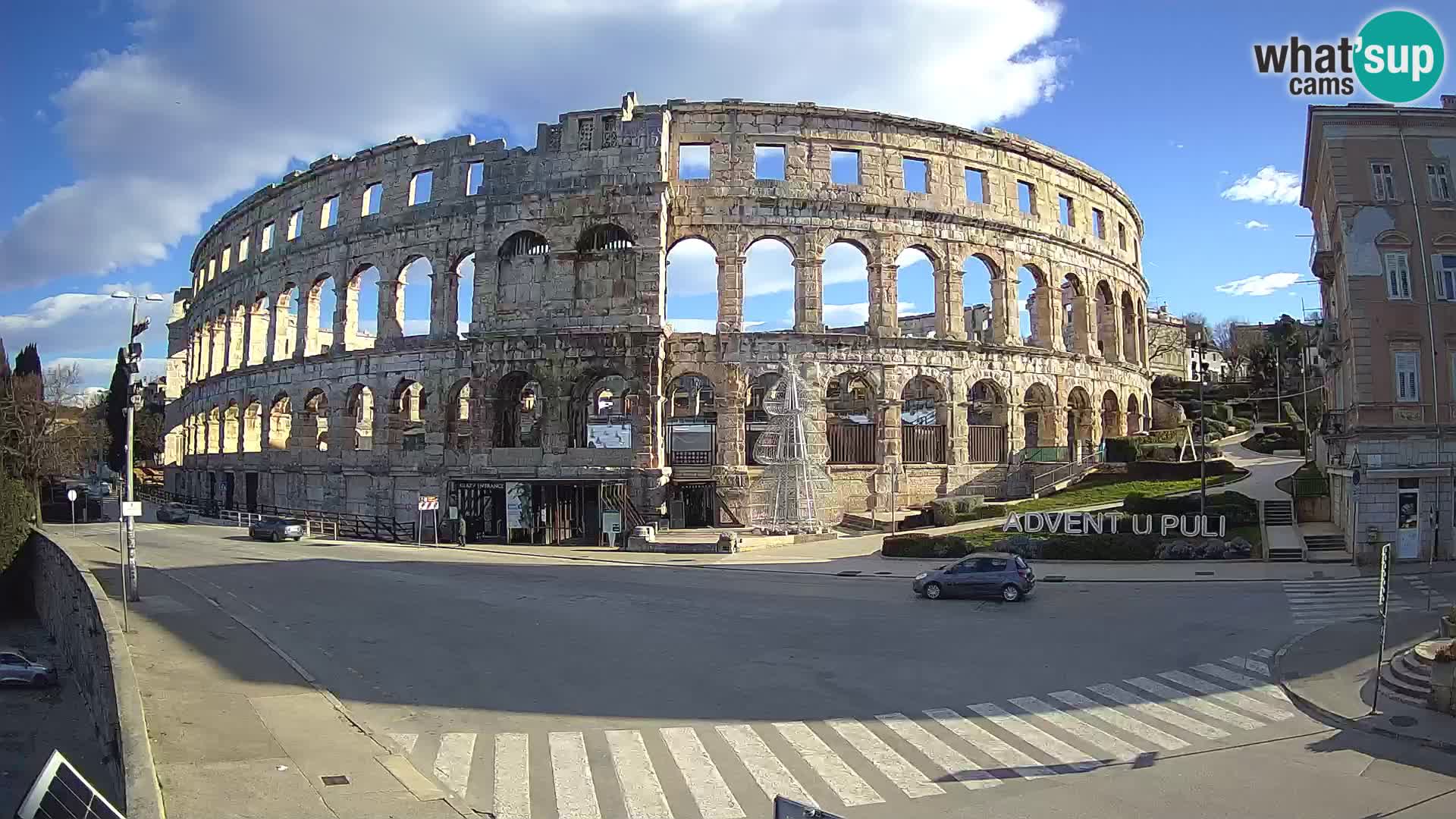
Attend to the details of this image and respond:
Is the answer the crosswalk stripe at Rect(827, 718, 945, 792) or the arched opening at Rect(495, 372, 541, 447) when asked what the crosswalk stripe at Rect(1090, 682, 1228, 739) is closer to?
the crosswalk stripe at Rect(827, 718, 945, 792)

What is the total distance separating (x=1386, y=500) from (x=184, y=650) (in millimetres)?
32623

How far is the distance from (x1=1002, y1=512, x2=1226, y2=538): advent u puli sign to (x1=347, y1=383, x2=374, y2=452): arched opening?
32.4m

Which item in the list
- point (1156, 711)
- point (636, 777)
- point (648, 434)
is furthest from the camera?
point (648, 434)

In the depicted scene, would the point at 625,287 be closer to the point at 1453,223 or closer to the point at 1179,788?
the point at 1453,223

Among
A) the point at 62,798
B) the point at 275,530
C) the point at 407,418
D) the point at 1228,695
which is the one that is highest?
the point at 407,418

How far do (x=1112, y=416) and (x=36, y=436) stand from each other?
67516mm

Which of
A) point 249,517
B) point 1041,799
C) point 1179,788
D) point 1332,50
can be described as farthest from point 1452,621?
point 249,517

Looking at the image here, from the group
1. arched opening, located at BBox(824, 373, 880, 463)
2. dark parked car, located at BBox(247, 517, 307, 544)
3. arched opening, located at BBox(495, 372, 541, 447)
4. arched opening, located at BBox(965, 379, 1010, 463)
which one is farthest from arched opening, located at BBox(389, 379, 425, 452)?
arched opening, located at BBox(965, 379, 1010, 463)

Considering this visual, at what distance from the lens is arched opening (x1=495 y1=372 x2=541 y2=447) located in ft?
141

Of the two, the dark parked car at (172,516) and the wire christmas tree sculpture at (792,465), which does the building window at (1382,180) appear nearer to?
the wire christmas tree sculpture at (792,465)

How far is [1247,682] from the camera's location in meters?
14.3

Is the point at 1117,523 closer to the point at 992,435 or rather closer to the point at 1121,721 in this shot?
the point at 992,435

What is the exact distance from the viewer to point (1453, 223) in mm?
28125

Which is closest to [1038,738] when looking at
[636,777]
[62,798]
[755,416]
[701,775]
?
[701,775]
